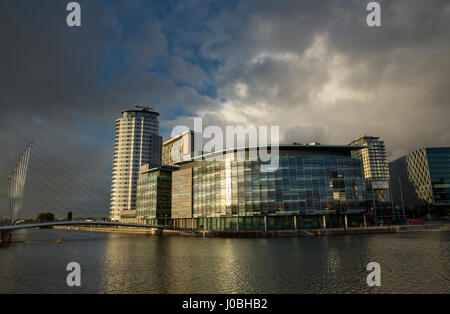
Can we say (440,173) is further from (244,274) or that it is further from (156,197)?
(244,274)

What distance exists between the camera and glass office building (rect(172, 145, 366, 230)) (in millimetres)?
96625

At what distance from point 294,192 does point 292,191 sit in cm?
77

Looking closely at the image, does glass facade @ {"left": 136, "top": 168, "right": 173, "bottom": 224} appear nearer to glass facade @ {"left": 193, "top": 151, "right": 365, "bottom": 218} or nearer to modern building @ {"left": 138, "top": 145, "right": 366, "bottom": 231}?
modern building @ {"left": 138, "top": 145, "right": 366, "bottom": 231}

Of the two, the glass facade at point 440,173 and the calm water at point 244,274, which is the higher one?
the glass facade at point 440,173

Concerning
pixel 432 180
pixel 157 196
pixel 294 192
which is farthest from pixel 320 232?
pixel 432 180

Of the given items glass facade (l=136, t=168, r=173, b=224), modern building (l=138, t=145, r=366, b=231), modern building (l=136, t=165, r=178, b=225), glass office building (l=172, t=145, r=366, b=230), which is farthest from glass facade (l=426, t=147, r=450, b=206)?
glass facade (l=136, t=168, r=173, b=224)

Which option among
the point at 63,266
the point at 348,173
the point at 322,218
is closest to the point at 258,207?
the point at 322,218

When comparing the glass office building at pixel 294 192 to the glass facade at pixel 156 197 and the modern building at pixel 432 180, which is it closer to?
the glass facade at pixel 156 197

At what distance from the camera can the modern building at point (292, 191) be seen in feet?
317

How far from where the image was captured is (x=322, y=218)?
98.4 meters

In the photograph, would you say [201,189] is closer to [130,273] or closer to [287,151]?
[287,151]

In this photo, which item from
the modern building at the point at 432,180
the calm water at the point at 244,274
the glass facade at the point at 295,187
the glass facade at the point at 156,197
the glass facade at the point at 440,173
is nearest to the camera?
the calm water at the point at 244,274

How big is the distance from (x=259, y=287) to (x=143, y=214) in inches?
4804

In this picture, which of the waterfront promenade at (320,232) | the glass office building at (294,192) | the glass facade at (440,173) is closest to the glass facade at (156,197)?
the waterfront promenade at (320,232)
